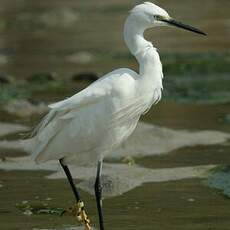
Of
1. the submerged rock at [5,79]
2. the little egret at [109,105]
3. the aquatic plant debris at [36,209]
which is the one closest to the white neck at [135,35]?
the little egret at [109,105]

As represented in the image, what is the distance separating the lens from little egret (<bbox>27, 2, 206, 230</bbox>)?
7.77 m

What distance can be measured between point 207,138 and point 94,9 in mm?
24070

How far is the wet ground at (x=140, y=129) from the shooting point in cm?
862

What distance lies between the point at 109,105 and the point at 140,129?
460cm

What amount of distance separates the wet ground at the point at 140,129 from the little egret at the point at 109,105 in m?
0.71

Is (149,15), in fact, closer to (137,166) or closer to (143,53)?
(143,53)

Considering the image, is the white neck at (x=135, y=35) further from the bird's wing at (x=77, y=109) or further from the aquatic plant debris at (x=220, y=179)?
the aquatic plant debris at (x=220, y=179)

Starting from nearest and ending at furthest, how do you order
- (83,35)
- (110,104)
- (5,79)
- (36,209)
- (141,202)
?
(110,104)
(36,209)
(141,202)
(5,79)
(83,35)

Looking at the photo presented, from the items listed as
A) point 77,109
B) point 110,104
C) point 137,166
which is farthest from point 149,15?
point 137,166

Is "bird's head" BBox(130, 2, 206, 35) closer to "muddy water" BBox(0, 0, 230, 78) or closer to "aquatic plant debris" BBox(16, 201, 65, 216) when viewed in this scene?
"aquatic plant debris" BBox(16, 201, 65, 216)

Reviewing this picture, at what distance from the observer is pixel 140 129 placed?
1238 centimetres

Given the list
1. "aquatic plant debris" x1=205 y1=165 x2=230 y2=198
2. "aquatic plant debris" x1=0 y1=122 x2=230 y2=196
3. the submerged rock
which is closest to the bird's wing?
"aquatic plant debris" x1=0 y1=122 x2=230 y2=196

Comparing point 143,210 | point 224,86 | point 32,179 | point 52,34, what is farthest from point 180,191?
point 52,34

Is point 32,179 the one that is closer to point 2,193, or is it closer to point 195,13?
point 2,193
